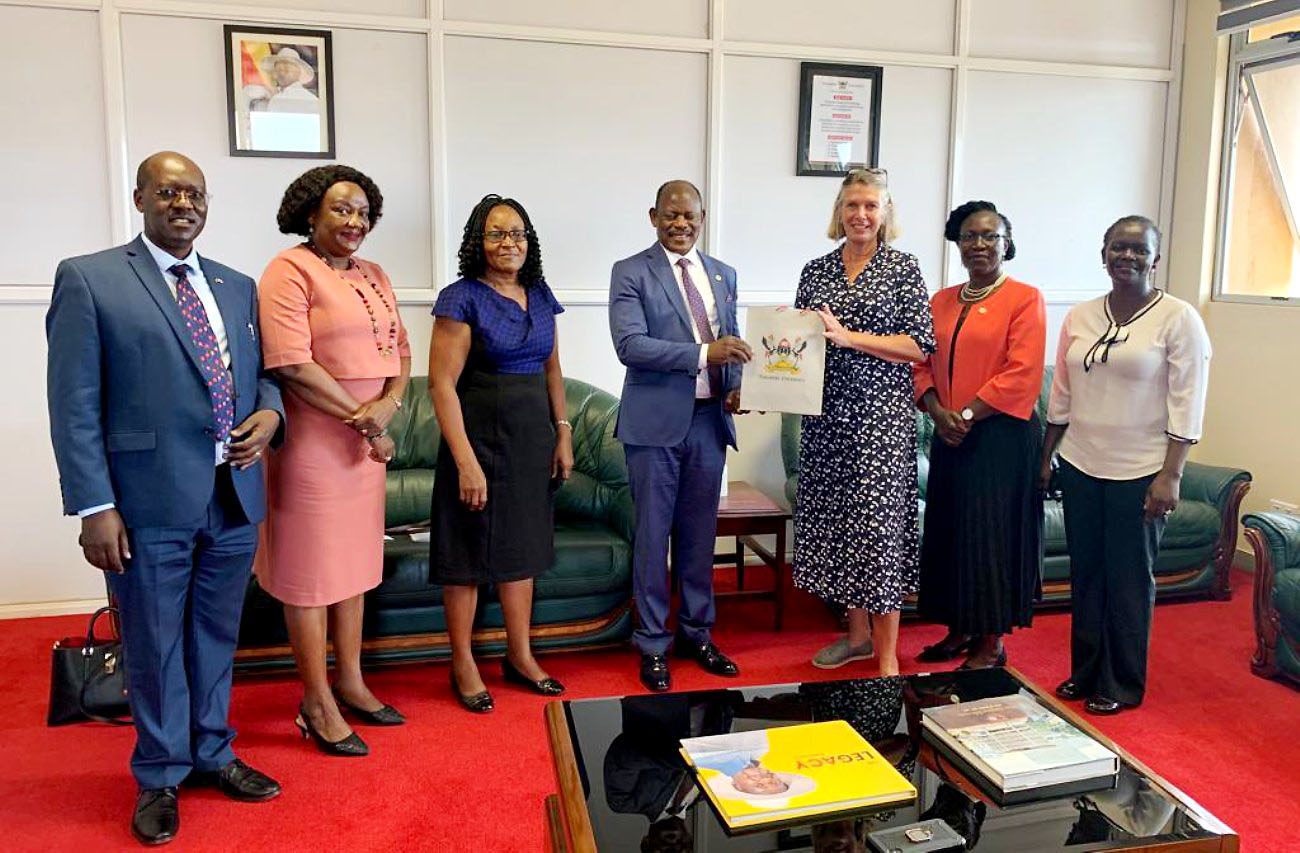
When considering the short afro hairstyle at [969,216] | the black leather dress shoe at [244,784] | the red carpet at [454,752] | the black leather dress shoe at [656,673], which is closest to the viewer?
the red carpet at [454,752]

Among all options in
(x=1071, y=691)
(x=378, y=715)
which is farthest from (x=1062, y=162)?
(x=378, y=715)

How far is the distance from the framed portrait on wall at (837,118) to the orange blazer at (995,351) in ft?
4.81

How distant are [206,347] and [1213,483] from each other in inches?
148

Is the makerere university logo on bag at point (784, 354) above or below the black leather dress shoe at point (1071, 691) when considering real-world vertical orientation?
above

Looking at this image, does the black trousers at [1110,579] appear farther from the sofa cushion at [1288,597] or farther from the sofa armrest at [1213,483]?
the sofa armrest at [1213,483]

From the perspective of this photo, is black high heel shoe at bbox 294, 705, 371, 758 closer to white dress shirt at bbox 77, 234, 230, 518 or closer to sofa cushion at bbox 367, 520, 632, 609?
sofa cushion at bbox 367, 520, 632, 609


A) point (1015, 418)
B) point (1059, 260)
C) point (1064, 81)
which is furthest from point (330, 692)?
point (1064, 81)

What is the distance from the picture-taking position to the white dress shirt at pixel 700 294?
3193 millimetres

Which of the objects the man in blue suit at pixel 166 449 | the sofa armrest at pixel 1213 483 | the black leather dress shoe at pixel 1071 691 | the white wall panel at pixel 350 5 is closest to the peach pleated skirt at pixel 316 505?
the man in blue suit at pixel 166 449

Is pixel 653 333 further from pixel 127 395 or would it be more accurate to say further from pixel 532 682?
pixel 127 395

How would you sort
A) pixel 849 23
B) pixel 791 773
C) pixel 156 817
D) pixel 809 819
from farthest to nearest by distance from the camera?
pixel 849 23, pixel 156 817, pixel 791 773, pixel 809 819

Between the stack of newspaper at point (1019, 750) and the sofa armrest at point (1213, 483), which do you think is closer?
the stack of newspaper at point (1019, 750)

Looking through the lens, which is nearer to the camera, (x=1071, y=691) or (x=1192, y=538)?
(x=1071, y=691)

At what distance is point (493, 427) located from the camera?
298 centimetres
